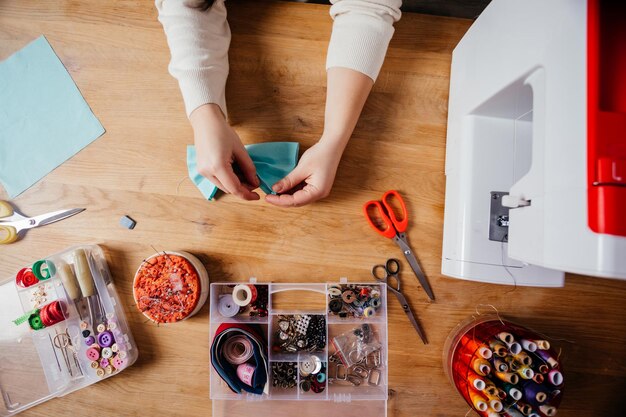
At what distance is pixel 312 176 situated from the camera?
0.72 metres

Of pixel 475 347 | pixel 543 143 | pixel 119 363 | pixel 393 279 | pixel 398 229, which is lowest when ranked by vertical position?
pixel 119 363

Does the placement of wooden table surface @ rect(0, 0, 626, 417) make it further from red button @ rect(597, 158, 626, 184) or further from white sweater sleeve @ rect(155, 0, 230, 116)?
red button @ rect(597, 158, 626, 184)

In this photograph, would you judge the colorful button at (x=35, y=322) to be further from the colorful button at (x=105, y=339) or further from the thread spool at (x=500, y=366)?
the thread spool at (x=500, y=366)

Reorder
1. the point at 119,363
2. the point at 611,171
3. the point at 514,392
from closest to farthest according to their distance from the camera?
1. the point at 611,171
2. the point at 514,392
3. the point at 119,363

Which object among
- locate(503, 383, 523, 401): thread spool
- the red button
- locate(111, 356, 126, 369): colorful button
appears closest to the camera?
the red button

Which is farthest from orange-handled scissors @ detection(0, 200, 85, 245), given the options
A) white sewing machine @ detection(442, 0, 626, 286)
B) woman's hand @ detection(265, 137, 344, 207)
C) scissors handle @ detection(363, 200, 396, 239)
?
white sewing machine @ detection(442, 0, 626, 286)

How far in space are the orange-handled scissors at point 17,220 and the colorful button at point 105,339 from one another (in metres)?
0.26

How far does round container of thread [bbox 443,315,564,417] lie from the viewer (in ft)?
2.10

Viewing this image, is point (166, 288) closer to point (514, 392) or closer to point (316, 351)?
point (316, 351)

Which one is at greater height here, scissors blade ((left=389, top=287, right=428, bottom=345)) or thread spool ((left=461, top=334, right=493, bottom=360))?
scissors blade ((left=389, top=287, right=428, bottom=345))

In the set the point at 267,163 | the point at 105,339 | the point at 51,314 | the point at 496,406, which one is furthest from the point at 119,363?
the point at 496,406

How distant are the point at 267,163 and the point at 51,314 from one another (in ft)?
1.70

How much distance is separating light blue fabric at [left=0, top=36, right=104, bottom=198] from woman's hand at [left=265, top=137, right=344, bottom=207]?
42 cm

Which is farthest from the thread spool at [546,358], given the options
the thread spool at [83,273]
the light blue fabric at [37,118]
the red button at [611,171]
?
the light blue fabric at [37,118]
